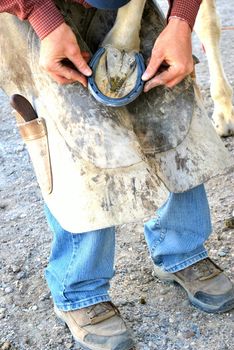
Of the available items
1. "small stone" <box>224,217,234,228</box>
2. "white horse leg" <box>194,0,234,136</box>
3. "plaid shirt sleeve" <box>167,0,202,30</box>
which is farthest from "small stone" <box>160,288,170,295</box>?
"white horse leg" <box>194,0,234,136</box>

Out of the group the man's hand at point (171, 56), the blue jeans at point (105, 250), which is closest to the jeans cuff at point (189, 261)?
the blue jeans at point (105, 250)

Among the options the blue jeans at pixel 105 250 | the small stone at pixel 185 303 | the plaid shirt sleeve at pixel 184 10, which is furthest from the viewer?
the small stone at pixel 185 303

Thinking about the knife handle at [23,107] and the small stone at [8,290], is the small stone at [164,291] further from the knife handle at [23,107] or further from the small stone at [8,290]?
A: the knife handle at [23,107]

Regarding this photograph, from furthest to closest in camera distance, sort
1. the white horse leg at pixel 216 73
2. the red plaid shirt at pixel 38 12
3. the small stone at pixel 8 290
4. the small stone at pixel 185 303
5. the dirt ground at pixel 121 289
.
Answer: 1. the white horse leg at pixel 216 73
2. the small stone at pixel 8 290
3. the small stone at pixel 185 303
4. the dirt ground at pixel 121 289
5. the red plaid shirt at pixel 38 12

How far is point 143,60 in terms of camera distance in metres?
1.85

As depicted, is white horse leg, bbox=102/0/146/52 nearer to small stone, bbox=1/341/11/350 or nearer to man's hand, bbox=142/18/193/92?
man's hand, bbox=142/18/193/92

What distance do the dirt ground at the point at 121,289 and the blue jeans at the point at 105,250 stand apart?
128mm

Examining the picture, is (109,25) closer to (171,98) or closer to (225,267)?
(171,98)

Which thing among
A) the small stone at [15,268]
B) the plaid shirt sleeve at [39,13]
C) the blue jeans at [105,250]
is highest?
the plaid shirt sleeve at [39,13]

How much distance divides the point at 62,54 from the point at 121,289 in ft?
3.19

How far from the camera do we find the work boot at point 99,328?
2100mm

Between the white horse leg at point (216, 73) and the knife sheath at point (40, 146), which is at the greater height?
the knife sheath at point (40, 146)

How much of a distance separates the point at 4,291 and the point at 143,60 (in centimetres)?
106

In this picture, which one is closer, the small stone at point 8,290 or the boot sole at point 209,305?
the boot sole at point 209,305
